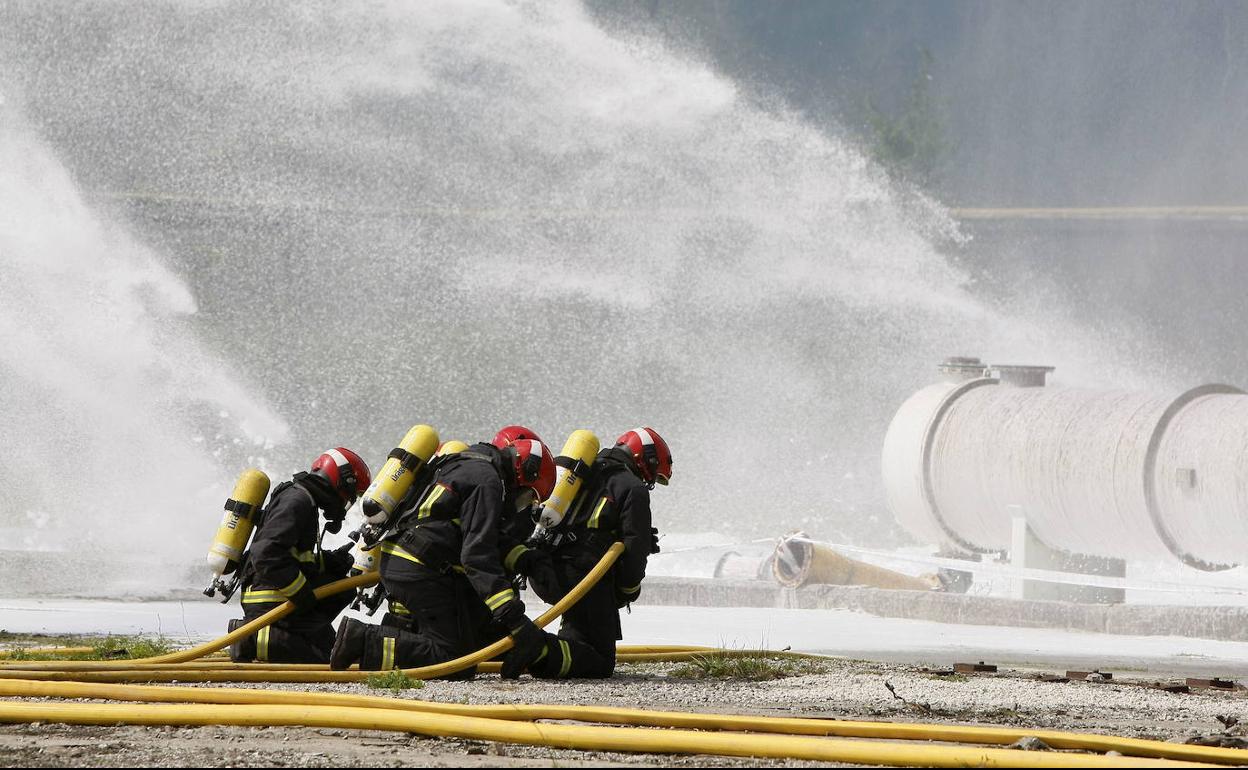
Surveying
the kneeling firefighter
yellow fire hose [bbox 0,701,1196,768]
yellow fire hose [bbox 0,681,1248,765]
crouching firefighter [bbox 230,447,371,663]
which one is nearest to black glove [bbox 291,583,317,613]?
crouching firefighter [bbox 230,447,371,663]

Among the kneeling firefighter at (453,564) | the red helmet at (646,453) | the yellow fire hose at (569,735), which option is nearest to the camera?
the yellow fire hose at (569,735)

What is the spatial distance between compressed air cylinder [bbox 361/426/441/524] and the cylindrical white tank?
28.3ft

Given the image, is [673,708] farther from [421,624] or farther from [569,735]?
[421,624]

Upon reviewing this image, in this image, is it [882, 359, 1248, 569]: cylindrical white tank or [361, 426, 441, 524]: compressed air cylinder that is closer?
[361, 426, 441, 524]: compressed air cylinder

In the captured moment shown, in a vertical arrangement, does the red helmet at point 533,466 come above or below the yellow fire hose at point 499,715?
above

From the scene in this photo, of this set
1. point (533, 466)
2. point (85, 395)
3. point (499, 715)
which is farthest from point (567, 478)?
point (85, 395)

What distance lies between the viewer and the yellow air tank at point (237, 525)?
9.51 metres

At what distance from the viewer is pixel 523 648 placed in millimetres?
8633

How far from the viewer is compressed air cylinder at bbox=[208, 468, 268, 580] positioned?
9516 millimetres

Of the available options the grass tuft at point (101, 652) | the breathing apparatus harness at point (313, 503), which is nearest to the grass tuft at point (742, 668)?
the breathing apparatus harness at point (313, 503)

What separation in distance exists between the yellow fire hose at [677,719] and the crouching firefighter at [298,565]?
5.24 ft

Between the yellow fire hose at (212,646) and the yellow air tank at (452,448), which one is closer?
the yellow fire hose at (212,646)

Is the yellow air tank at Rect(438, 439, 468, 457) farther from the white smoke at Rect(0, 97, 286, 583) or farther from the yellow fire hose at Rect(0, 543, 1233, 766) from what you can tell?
the white smoke at Rect(0, 97, 286, 583)

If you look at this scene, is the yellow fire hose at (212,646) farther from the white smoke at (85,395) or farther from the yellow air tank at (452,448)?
the white smoke at (85,395)
